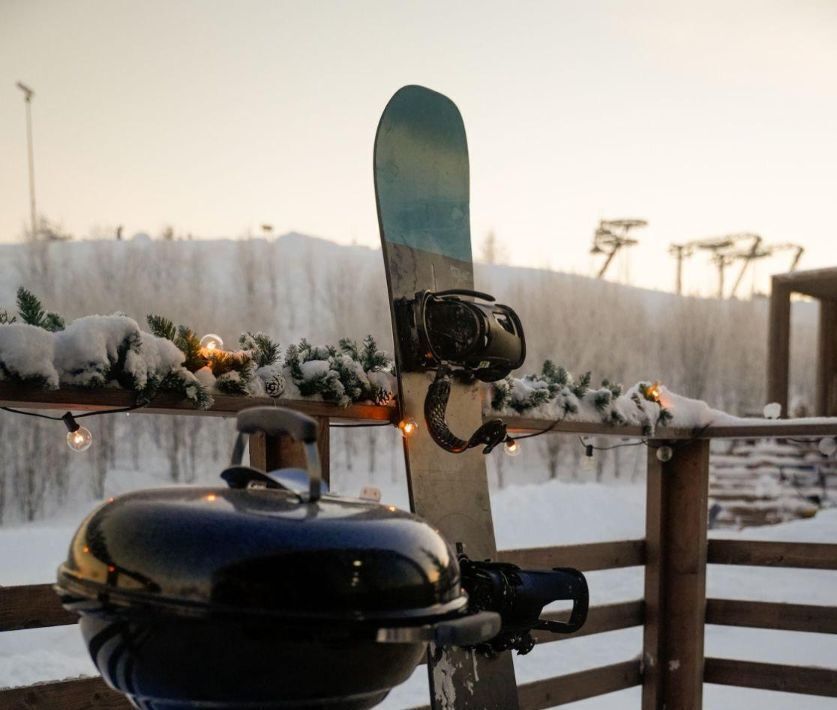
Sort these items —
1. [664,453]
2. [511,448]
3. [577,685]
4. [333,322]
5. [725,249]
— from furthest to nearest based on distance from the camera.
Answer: [725,249]
[333,322]
[664,453]
[577,685]
[511,448]

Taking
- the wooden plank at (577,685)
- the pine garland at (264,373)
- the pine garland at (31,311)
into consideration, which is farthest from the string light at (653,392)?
the pine garland at (31,311)

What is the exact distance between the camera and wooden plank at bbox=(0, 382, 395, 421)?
172 cm

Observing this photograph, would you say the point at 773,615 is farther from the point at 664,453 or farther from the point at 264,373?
the point at 264,373

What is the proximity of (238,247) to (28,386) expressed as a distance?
771 inches

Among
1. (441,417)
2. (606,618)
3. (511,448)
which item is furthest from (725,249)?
(441,417)

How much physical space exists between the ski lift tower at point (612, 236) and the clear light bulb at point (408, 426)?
832 inches

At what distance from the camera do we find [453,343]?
2.43m

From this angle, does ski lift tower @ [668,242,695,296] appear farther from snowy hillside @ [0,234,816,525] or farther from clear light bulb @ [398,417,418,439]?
clear light bulb @ [398,417,418,439]

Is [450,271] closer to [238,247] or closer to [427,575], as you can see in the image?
[427,575]

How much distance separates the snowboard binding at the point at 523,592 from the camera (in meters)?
1.67

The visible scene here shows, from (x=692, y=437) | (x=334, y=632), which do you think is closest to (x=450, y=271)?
(x=692, y=437)

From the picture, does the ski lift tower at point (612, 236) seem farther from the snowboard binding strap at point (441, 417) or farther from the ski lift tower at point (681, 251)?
the snowboard binding strap at point (441, 417)

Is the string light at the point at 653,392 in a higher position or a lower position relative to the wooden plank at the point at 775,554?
higher

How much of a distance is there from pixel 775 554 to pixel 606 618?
956 millimetres
